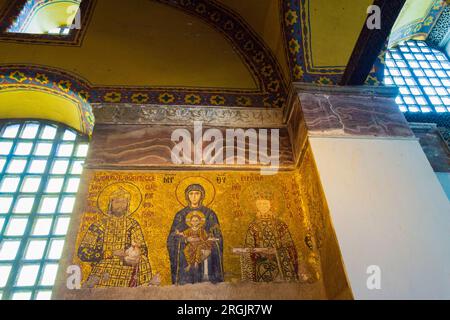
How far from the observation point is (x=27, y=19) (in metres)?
5.44

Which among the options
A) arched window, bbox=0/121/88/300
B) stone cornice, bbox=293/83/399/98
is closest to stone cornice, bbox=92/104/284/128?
stone cornice, bbox=293/83/399/98

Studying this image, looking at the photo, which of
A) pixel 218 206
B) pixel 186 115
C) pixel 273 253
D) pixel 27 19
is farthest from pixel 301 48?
pixel 27 19

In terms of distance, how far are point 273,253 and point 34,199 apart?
2903 mm

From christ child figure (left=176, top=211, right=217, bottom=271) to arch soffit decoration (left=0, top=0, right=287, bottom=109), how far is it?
1738 millimetres

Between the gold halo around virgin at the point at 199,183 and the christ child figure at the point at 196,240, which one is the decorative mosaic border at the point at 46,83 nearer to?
the gold halo around virgin at the point at 199,183

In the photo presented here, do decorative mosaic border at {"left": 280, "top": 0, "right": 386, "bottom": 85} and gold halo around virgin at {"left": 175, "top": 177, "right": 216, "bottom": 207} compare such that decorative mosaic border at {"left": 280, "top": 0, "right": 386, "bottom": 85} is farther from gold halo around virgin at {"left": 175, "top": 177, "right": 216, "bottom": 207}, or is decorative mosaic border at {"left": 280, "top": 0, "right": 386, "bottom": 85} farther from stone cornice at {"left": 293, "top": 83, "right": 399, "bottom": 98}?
gold halo around virgin at {"left": 175, "top": 177, "right": 216, "bottom": 207}

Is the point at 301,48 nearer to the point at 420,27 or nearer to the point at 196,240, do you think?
the point at 196,240

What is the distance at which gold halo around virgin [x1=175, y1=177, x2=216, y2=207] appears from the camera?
3.63m

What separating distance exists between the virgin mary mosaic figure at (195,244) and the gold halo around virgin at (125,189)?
1.50ft

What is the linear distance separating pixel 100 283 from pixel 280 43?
3.80 meters

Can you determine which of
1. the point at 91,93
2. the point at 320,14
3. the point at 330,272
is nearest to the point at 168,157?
the point at 91,93

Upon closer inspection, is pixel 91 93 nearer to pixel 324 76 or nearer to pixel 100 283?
pixel 100 283

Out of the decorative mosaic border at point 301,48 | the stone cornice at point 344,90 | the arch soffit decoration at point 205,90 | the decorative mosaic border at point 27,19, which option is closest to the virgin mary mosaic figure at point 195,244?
the arch soffit decoration at point 205,90

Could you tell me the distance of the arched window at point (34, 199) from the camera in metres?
3.54
